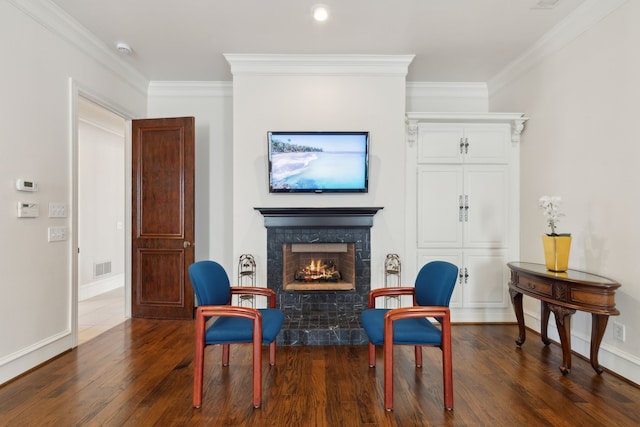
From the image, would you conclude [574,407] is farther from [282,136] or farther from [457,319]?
[282,136]

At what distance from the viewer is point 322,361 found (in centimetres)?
284

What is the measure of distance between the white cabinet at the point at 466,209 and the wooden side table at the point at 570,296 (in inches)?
33.5

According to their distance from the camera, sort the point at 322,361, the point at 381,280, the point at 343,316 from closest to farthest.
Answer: the point at 322,361, the point at 343,316, the point at 381,280

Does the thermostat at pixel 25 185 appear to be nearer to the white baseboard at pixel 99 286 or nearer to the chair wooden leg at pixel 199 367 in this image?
the chair wooden leg at pixel 199 367

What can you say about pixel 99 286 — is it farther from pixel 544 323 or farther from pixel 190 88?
pixel 544 323

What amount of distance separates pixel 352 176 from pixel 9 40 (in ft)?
9.94

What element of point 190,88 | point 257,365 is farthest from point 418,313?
point 190,88

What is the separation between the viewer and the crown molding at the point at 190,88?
175 inches

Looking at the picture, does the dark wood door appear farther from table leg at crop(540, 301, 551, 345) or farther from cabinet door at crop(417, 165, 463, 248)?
table leg at crop(540, 301, 551, 345)

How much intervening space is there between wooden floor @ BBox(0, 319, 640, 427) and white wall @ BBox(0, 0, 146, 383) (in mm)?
305

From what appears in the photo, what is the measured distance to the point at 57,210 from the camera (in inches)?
117

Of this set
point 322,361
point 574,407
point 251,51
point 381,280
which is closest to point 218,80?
point 251,51

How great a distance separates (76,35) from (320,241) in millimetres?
3051

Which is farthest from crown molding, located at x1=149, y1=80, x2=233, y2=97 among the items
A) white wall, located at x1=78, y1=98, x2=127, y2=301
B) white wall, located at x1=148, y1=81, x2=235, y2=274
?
white wall, located at x1=78, y1=98, x2=127, y2=301
